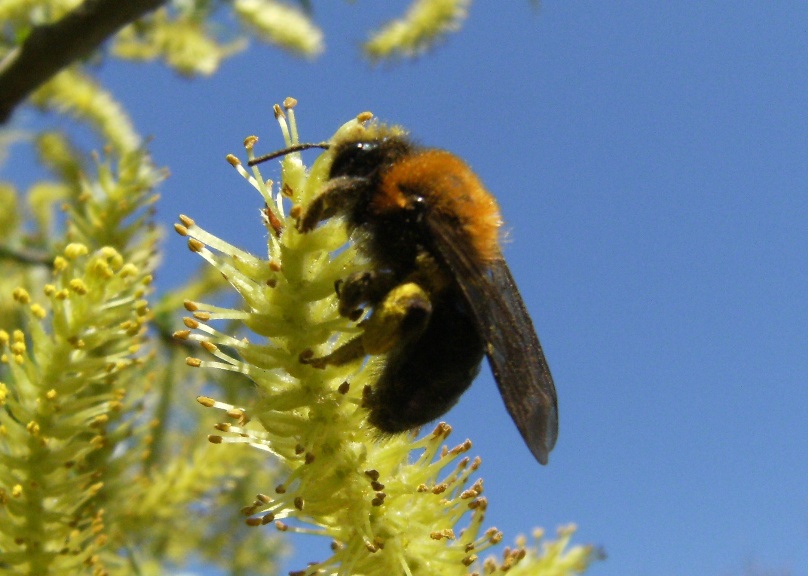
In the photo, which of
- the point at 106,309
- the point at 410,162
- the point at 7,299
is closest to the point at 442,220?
the point at 410,162

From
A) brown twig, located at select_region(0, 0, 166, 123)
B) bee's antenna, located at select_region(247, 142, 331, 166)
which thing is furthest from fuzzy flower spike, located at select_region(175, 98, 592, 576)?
brown twig, located at select_region(0, 0, 166, 123)

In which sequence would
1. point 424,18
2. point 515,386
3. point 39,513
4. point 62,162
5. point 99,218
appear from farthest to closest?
point 424,18 → point 62,162 → point 99,218 → point 39,513 → point 515,386

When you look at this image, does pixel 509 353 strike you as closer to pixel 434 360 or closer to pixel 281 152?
pixel 434 360

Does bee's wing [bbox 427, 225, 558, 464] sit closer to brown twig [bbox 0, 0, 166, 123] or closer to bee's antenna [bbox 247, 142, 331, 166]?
bee's antenna [bbox 247, 142, 331, 166]

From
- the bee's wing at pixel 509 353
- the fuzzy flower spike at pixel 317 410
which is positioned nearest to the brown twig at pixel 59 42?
the fuzzy flower spike at pixel 317 410

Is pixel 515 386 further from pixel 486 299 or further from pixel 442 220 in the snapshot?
pixel 442 220

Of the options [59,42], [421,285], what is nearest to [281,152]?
[421,285]

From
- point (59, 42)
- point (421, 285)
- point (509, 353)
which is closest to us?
point (509, 353)
